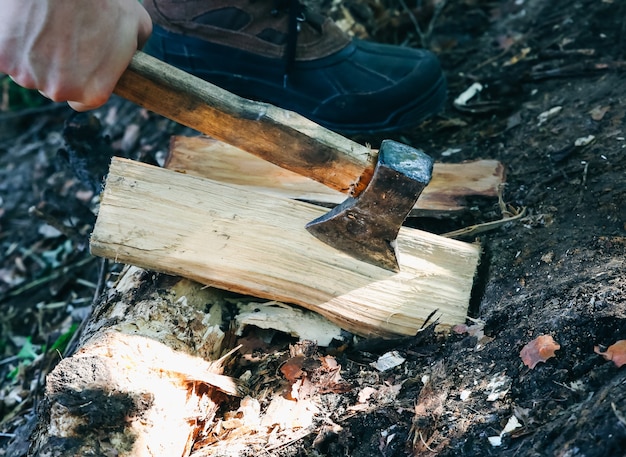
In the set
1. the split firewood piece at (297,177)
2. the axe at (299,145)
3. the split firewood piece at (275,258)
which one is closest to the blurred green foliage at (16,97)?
the split firewood piece at (297,177)

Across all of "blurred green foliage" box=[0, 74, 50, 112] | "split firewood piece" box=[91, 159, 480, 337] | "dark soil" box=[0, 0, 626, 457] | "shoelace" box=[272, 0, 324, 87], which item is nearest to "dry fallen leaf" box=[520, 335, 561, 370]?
"dark soil" box=[0, 0, 626, 457]

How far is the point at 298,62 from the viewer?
2.85m

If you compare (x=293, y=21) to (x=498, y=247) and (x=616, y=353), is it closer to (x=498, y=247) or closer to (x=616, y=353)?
(x=498, y=247)

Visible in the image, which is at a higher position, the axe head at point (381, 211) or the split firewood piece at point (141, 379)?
the axe head at point (381, 211)

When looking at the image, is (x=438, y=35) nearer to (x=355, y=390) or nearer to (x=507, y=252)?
(x=507, y=252)

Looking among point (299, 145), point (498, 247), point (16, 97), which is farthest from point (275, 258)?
point (16, 97)

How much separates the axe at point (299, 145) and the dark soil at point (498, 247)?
45 centimetres

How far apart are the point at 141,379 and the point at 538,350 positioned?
1.13 meters

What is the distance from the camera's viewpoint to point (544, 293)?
1.87 m

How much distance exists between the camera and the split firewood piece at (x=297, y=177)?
7.66 feet

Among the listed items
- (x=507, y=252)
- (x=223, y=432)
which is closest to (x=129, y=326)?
(x=223, y=432)

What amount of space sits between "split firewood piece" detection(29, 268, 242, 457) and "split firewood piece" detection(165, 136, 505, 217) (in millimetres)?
555

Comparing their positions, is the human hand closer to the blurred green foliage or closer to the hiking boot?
the hiking boot

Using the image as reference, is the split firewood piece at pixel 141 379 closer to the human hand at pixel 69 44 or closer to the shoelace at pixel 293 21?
the human hand at pixel 69 44
